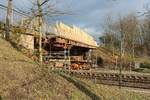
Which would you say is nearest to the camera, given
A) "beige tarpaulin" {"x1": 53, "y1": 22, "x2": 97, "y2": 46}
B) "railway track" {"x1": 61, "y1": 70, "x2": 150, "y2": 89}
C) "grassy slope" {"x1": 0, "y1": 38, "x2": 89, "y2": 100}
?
"grassy slope" {"x1": 0, "y1": 38, "x2": 89, "y2": 100}

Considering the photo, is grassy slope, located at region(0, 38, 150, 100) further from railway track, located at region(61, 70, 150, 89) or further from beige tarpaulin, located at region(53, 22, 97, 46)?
beige tarpaulin, located at region(53, 22, 97, 46)

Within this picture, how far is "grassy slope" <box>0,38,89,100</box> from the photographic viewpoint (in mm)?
9523

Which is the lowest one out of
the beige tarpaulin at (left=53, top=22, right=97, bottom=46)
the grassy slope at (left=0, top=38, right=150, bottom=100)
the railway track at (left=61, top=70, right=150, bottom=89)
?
the railway track at (left=61, top=70, right=150, bottom=89)

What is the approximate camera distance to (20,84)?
33.1 feet

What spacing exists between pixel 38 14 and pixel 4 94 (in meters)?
9.02

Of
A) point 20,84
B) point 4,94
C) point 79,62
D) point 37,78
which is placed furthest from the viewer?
point 79,62

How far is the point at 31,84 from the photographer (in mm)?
10508

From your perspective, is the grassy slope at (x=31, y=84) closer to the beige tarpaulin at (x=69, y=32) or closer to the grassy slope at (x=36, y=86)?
the grassy slope at (x=36, y=86)

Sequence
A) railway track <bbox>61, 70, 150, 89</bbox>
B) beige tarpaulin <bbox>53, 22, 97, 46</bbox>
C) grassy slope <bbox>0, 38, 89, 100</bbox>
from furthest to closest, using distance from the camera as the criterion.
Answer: beige tarpaulin <bbox>53, 22, 97, 46</bbox>
railway track <bbox>61, 70, 150, 89</bbox>
grassy slope <bbox>0, 38, 89, 100</bbox>

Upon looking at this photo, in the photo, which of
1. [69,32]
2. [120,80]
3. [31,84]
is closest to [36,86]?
[31,84]

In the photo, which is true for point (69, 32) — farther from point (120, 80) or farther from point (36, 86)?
point (36, 86)

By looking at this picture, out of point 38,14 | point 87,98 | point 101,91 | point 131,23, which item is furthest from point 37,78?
point 131,23

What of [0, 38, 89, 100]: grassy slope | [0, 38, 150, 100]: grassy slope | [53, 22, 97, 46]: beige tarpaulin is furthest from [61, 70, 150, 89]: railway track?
[0, 38, 89, 100]: grassy slope

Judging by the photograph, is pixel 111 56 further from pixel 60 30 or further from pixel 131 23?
pixel 60 30
